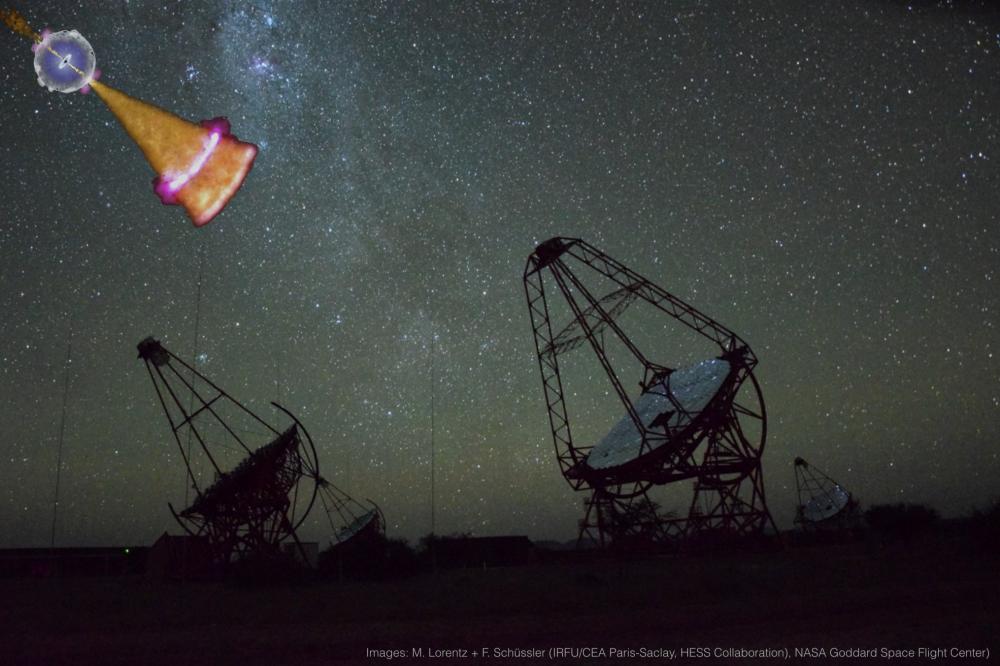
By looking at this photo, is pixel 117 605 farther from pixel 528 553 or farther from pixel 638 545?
pixel 528 553

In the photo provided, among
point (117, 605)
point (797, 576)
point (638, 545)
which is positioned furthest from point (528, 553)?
point (117, 605)

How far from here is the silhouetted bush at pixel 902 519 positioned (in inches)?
1850

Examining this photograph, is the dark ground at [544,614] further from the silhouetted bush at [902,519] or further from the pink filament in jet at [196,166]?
the silhouetted bush at [902,519]

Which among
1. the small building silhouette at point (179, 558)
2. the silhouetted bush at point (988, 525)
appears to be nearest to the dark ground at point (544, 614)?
the silhouetted bush at point (988, 525)

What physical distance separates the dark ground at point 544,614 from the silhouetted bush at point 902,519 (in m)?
27.8

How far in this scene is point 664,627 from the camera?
39.9ft

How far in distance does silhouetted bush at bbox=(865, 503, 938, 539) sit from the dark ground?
91.2 ft

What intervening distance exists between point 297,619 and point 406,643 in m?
4.34

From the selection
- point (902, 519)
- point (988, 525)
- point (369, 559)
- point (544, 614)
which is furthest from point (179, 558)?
point (902, 519)

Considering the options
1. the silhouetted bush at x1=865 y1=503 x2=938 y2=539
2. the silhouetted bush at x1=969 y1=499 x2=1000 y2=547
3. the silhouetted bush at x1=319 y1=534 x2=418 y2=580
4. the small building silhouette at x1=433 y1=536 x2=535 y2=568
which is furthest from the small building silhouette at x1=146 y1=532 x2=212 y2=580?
the silhouetted bush at x1=865 y1=503 x2=938 y2=539

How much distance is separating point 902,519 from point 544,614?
4467 cm

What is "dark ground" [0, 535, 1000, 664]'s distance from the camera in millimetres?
10836

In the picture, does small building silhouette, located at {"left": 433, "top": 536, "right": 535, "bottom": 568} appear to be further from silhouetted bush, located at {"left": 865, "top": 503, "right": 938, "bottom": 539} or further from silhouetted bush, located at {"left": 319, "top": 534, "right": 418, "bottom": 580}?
silhouetted bush, located at {"left": 865, "top": 503, "right": 938, "bottom": 539}

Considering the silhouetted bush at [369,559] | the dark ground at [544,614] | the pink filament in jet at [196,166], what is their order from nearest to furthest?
1. the dark ground at [544,614]
2. the pink filament in jet at [196,166]
3. the silhouetted bush at [369,559]
